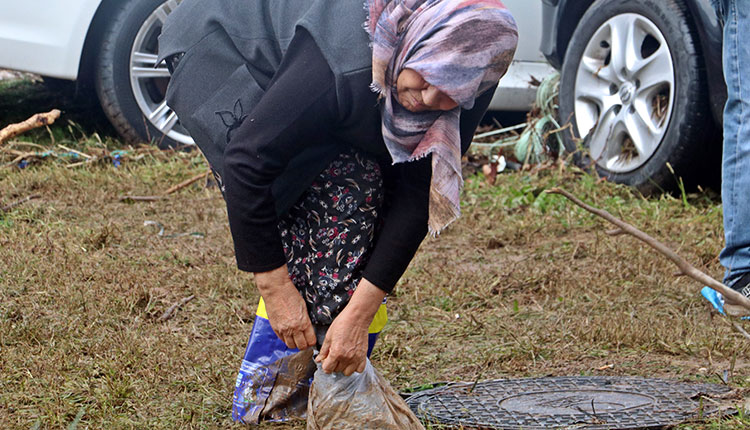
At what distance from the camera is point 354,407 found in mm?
1912

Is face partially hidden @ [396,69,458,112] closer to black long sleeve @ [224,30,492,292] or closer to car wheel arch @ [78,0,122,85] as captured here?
black long sleeve @ [224,30,492,292]

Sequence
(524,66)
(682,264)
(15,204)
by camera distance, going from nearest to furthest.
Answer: (682,264), (15,204), (524,66)

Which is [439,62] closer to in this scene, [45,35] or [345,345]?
[345,345]

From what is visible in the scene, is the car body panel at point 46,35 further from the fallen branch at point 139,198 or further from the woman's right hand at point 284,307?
the woman's right hand at point 284,307

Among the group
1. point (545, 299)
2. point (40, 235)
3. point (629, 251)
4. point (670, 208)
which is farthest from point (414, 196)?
point (670, 208)

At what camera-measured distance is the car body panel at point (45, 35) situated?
14.1ft

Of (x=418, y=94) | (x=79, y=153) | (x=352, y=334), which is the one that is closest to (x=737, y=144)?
(x=418, y=94)

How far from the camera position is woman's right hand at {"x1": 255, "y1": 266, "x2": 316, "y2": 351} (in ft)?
6.08

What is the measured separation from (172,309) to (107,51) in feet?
7.51

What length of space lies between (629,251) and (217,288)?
5.35 feet

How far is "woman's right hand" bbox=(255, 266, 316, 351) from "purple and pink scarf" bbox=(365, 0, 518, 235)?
1.15 ft

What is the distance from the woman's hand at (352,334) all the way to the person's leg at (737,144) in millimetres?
1374

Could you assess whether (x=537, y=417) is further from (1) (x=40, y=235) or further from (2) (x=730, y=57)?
(1) (x=40, y=235)

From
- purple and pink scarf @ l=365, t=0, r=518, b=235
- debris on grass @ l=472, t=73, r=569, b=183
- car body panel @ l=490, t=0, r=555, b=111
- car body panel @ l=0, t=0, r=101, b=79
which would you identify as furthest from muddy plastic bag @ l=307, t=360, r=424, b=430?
car body panel @ l=490, t=0, r=555, b=111
